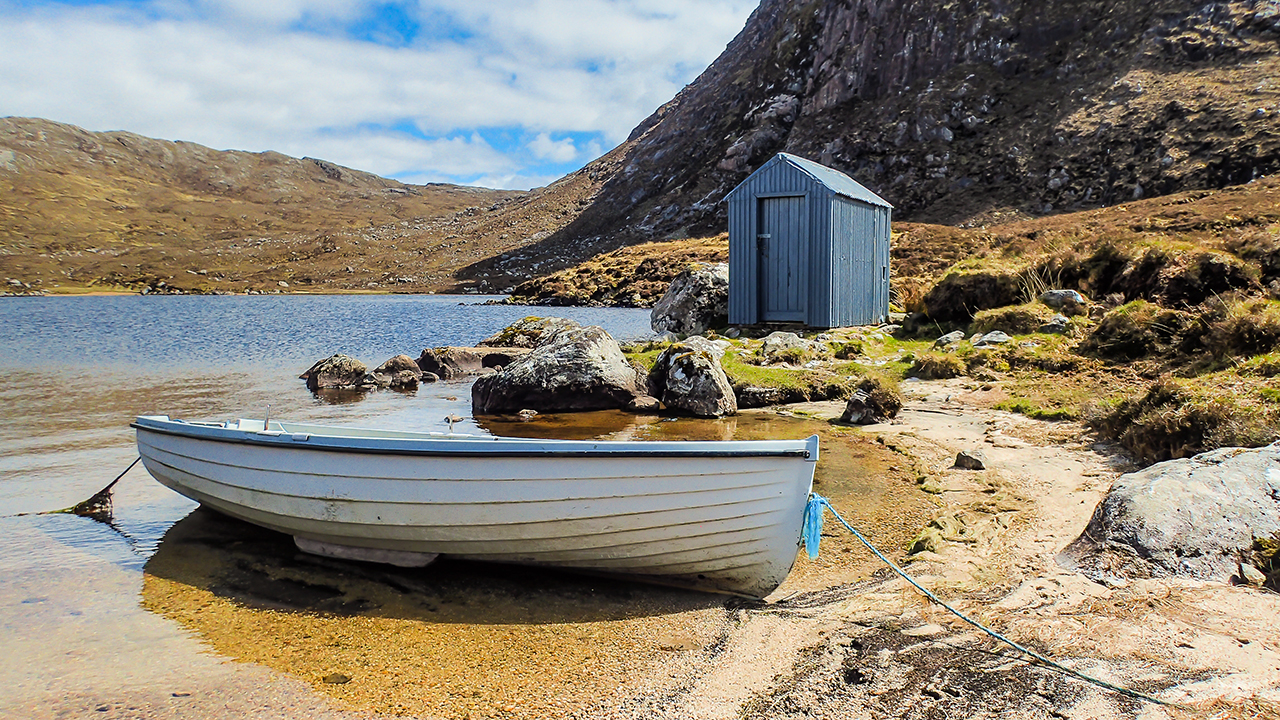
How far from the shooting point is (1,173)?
15838cm

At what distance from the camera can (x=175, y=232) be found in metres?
140

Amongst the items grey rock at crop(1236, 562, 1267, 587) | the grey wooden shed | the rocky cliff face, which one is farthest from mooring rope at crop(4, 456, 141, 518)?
the rocky cliff face

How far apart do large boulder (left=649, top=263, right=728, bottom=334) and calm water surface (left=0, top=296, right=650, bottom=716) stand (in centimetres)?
362

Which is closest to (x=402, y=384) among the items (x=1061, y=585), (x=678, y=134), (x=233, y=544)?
(x=233, y=544)

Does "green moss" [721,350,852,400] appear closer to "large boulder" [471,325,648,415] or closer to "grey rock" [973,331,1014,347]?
"large boulder" [471,325,648,415]

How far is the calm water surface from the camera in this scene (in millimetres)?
5465

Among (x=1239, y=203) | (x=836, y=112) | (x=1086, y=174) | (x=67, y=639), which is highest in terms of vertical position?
(x=836, y=112)

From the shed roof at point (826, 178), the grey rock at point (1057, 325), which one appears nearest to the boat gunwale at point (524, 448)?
the grey rock at point (1057, 325)

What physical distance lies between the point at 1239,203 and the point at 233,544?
38.4 m

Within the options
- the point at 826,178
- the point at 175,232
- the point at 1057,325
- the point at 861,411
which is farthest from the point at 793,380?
the point at 175,232

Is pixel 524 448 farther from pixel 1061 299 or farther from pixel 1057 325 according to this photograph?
pixel 1061 299

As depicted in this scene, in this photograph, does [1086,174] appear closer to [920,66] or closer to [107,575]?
[920,66]

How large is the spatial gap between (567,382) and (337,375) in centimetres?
748

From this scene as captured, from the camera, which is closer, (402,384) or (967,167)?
(402,384)
